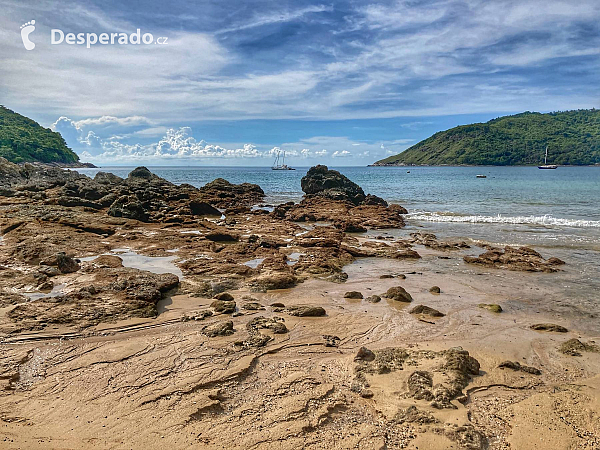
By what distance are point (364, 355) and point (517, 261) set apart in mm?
10086

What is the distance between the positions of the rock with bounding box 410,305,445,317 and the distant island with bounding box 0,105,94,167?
11293 centimetres

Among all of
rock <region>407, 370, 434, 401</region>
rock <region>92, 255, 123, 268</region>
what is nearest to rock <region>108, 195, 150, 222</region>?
rock <region>92, 255, 123, 268</region>

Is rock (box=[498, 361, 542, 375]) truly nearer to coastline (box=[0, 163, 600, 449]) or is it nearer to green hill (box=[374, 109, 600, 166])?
coastline (box=[0, 163, 600, 449])

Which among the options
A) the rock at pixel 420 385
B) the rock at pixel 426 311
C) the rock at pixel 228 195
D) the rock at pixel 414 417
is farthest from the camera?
the rock at pixel 228 195

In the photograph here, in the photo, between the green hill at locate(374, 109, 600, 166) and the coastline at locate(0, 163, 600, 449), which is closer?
the coastline at locate(0, 163, 600, 449)

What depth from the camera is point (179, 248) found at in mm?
15086

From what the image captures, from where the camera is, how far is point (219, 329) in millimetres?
7398

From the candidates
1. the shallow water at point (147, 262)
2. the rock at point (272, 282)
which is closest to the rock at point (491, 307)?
the rock at point (272, 282)

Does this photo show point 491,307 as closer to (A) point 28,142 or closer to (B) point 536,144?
(A) point 28,142

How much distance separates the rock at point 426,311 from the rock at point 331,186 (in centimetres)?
2706

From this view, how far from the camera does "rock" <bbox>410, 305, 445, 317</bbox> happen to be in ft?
29.0

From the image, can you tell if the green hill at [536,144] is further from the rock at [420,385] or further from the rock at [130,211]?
the rock at [420,385]

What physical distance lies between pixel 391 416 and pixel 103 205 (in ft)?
83.7

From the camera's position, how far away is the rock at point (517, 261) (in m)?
13.2
